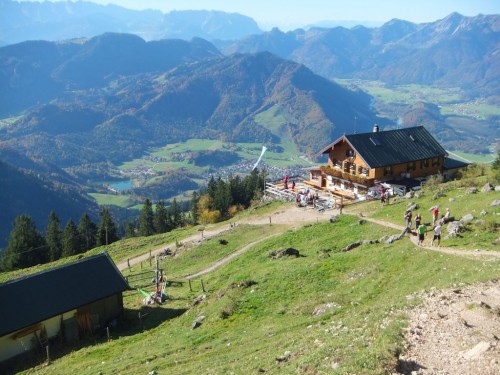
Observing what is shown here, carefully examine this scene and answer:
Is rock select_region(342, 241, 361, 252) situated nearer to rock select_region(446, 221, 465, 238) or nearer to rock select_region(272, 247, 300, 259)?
rock select_region(272, 247, 300, 259)

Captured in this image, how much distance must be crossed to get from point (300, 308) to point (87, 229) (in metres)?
86.1

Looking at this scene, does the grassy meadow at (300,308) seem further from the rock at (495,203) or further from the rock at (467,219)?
the rock at (467,219)

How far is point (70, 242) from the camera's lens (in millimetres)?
97125

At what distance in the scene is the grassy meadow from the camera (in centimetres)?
2009

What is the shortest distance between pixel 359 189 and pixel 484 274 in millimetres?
43559

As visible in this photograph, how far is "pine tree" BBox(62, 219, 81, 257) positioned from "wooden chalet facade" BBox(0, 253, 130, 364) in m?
60.0

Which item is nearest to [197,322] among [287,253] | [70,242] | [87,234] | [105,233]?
[287,253]

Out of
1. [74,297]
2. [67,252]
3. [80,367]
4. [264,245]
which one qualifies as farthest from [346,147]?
[67,252]

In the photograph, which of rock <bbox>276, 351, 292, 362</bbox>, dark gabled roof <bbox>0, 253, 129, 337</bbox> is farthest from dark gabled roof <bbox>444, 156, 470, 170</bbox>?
rock <bbox>276, 351, 292, 362</bbox>

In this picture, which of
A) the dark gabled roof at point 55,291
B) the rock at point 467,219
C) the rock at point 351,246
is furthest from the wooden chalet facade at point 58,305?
the rock at point 467,219

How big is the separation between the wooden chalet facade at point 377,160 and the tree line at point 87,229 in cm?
1652

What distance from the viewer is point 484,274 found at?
83.2 ft

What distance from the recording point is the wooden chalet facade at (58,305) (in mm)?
34497

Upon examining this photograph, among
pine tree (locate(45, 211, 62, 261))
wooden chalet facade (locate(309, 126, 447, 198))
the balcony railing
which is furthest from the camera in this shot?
pine tree (locate(45, 211, 62, 261))
